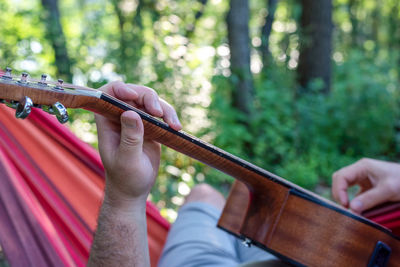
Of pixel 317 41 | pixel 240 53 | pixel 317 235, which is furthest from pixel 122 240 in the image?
pixel 317 41

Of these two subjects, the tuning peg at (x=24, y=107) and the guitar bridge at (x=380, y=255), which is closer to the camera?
the tuning peg at (x=24, y=107)

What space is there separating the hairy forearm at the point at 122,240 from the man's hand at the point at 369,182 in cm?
80

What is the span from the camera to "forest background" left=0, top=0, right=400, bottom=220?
3.53 metres

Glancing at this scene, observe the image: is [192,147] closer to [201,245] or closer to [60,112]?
[60,112]

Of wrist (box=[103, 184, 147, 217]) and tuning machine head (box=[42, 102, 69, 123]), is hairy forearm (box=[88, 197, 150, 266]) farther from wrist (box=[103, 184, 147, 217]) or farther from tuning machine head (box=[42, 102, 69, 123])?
tuning machine head (box=[42, 102, 69, 123])

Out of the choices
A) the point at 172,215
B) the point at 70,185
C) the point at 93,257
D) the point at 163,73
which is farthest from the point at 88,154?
the point at 163,73

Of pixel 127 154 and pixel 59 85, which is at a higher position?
pixel 59 85

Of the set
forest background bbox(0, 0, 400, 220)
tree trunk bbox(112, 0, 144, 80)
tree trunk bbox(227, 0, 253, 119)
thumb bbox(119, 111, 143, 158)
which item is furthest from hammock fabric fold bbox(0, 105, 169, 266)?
tree trunk bbox(227, 0, 253, 119)

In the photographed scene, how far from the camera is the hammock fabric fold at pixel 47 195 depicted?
1.41 meters

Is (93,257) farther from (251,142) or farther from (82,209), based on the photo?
(251,142)

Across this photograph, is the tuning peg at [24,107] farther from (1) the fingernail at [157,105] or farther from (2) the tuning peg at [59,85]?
(1) the fingernail at [157,105]

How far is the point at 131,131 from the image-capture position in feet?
3.68

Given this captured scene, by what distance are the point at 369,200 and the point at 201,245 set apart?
2.12ft

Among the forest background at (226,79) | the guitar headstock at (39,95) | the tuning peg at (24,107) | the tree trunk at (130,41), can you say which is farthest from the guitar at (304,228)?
the tree trunk at (130,41)
